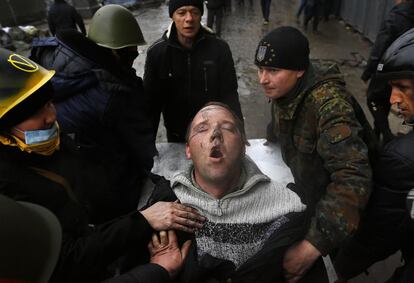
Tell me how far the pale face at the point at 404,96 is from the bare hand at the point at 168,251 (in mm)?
1396

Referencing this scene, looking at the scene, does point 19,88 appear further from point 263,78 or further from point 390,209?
point 390,209

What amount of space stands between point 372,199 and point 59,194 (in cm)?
174

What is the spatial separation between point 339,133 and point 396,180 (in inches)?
14.6

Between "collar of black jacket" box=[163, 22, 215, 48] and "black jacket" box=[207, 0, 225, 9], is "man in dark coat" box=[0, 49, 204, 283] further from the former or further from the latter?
"black jacket" box=[207, 0, 225, 9]

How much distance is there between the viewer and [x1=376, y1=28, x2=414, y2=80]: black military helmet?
1620 mm

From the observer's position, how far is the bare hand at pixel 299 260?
171 centimetres

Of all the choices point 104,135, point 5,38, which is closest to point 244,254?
point 104,135

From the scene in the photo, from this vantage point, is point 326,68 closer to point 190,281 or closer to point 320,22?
point 190,281

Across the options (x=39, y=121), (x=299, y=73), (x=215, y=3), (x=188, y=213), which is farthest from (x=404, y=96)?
(x=215, y=3)

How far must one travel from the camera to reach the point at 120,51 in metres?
2.65

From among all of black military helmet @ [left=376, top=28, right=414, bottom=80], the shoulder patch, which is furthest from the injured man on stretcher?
black military helmet @ [left=376, top=28, right=414, bottom=80]

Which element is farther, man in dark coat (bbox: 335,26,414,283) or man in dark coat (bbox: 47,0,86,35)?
man in dark coat (bbox: 47,0,86,35)

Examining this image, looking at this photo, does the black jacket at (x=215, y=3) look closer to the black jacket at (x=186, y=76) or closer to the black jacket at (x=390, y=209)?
the black jacket at (x=186, y=76)

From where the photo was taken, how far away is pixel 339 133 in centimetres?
179
